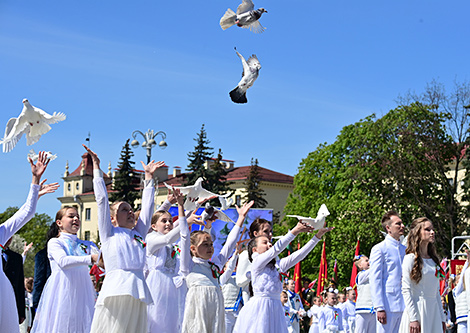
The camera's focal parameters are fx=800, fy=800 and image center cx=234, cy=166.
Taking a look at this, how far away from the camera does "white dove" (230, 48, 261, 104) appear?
8852mm

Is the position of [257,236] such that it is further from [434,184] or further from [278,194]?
[278,194]

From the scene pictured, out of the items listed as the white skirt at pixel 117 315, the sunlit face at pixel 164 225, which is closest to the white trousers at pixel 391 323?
the sunlit face at pixel 164 225

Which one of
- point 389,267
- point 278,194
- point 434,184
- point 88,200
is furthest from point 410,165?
point 88,200

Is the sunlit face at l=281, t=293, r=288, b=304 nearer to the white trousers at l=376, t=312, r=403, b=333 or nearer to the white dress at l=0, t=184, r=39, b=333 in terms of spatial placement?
the white trousers at l=376, t=312, r=403, b=333

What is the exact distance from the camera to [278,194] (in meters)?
105

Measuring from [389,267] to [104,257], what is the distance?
4.24 meters

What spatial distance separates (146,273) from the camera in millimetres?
10680

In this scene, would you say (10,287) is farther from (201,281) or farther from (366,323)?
(366,323)

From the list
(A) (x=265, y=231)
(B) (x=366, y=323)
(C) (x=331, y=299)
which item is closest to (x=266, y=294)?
(A) (x=265, y=231)

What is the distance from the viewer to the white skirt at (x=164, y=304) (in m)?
10.2

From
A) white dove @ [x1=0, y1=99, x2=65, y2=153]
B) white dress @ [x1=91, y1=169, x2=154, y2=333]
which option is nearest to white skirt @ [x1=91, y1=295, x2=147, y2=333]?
white dress @ [x1=91, y1=169, x2=154, y2=333]

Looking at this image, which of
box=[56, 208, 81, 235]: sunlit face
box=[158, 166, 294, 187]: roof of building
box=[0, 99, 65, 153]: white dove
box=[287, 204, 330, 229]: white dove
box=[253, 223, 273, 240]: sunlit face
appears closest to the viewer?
box=[0, 99, 65, 153]: white dove

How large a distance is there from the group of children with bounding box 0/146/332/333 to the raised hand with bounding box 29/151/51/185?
12 mm

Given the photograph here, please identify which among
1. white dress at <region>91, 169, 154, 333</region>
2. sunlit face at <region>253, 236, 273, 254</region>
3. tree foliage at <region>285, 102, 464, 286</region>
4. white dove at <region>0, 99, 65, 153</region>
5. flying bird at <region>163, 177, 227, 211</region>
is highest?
tree foliage at <region>285, 102, 464, 286</region>
